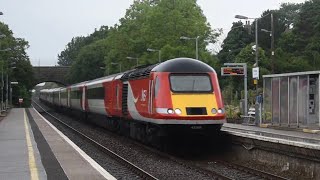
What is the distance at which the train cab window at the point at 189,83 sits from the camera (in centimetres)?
1733

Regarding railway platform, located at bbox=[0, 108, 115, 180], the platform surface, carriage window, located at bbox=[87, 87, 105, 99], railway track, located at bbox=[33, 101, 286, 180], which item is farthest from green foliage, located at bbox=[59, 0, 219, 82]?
railway track, located at bbox=[33, 101, 286, 180]

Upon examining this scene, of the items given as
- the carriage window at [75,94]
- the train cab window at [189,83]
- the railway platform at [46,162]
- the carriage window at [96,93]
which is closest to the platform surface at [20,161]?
the railway platform at [46,162]

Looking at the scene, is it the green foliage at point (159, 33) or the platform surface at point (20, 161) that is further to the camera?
the green foliage at point (159, 33)

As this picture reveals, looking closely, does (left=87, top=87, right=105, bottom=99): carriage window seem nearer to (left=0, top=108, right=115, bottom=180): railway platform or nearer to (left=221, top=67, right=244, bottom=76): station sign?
(left=221, top=67, right=244, bottom=76): station sign

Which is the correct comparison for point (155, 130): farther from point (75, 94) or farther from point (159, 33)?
point (159, 33)

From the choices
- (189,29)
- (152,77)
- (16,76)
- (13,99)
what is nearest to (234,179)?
(152,77)

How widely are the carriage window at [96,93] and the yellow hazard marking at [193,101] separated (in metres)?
12.5

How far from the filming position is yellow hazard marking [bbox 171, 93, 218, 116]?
1694 cm

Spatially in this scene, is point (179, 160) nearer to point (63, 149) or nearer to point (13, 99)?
point (63, 149)

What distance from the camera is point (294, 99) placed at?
26266 millimetres

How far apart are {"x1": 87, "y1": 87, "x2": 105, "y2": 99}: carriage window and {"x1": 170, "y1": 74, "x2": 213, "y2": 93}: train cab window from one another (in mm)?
12095

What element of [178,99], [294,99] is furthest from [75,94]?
[178,99]

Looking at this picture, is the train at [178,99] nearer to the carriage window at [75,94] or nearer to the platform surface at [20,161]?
the platform surface at [20,161]

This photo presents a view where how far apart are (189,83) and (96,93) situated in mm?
15625
